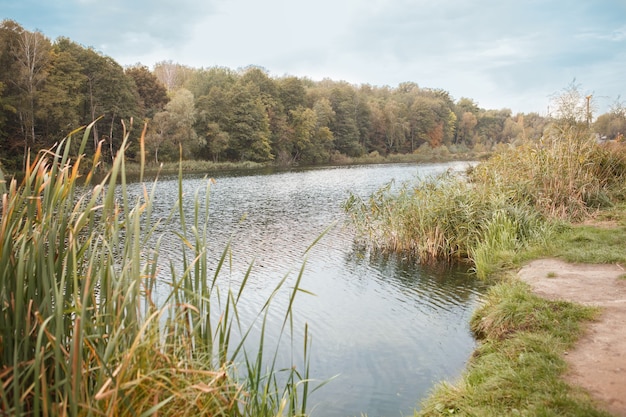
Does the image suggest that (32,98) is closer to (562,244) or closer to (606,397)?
(562,244)

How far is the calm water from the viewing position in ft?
17.1

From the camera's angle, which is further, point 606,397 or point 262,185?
point 262,185

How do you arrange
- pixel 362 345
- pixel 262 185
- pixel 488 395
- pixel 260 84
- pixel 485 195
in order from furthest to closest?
1. pixel 260 84
2. pixel 262 185
3. pixel 485 195
4. pixel 362 345
5. pixel 488 395

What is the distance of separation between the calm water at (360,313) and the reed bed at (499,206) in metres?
0.71

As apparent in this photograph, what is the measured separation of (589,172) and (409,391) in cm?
1008

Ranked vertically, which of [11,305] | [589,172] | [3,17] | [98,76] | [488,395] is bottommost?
[488,395]

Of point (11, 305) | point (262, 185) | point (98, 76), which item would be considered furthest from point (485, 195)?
point (98, 76)

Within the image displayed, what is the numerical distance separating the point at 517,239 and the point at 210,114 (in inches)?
1977

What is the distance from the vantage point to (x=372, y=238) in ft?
38.7

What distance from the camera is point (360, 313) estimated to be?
7.67 m

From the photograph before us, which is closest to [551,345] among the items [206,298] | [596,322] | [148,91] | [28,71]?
[596,322]

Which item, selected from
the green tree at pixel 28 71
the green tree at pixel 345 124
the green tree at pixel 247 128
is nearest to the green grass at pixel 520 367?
the green tree at pixel 28 71

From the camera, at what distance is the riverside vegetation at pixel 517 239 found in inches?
157

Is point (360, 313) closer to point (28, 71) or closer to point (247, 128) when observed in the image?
point (28, 71)
